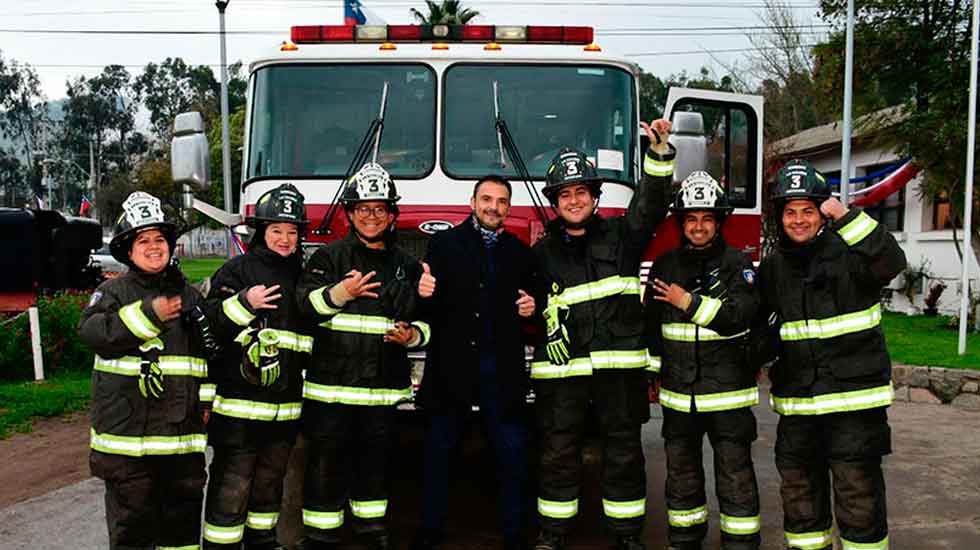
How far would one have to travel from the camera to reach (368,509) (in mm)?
4098

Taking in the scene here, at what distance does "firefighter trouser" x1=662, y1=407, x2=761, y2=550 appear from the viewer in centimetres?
396

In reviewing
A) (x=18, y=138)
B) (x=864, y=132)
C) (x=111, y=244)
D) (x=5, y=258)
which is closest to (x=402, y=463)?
(x=111, y=244)

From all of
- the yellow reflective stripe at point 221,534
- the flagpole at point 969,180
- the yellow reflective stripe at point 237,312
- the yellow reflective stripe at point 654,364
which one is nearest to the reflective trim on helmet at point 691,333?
the yellow reflective stripe at point 654,364

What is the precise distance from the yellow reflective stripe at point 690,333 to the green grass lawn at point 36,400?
5774mm

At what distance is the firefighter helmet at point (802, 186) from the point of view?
3.82 metres

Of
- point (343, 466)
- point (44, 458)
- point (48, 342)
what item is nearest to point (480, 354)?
point (343, 466)

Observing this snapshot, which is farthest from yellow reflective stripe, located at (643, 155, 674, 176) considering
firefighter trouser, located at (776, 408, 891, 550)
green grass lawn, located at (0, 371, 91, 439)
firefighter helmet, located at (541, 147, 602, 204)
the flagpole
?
the flagpole

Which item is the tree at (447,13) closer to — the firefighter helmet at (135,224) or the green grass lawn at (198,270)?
the green grass lawn at (198,270)

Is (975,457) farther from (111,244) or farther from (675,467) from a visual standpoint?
(111,244)

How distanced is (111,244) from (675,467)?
9.14ft

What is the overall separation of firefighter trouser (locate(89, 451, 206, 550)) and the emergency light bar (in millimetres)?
2817

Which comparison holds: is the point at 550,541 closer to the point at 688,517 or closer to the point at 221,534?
the point at 688,517

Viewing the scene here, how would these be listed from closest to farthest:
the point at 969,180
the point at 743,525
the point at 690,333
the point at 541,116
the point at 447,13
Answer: the point at 743,525, the point at 690,333, the point at 541,116, the point at 969,180, the point at 447,13

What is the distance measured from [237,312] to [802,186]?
101 inches
